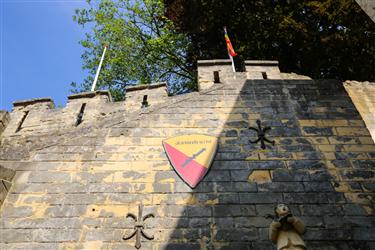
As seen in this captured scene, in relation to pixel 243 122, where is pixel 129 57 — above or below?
above

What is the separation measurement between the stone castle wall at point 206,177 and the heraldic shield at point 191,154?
0.10m

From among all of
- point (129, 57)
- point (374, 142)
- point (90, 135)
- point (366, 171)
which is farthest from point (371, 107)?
point (129, 57)

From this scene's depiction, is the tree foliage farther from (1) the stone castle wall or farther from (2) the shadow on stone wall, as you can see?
(2) the shadow on stone wall

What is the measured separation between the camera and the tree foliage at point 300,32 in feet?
28.1

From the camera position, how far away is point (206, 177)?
13.9ft

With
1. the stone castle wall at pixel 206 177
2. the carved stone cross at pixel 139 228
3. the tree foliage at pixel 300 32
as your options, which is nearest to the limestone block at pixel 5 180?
the stone castle wall at pixel 206 177

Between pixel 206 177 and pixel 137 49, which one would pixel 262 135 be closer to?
pixel 206 177

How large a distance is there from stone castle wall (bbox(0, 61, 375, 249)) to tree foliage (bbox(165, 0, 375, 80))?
3.60 meters

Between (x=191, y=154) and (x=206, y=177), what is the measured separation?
0.40 meters

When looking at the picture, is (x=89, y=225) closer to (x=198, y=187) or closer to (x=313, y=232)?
(x=198, y=187)

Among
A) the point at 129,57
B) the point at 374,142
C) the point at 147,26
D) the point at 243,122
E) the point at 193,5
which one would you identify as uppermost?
the point at 147,26

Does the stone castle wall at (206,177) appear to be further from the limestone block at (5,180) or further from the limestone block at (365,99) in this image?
the limestone block at (365,99)

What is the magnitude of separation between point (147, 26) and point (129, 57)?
1.53 m

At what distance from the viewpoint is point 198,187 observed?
4145mm
